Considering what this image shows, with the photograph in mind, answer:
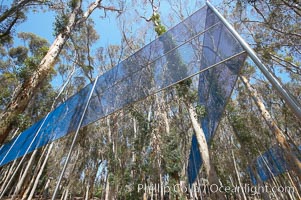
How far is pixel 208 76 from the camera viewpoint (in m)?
3.37

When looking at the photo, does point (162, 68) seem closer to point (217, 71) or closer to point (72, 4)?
point (217, 71)

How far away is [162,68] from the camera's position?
2.66 meters

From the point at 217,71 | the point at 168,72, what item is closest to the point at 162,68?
the point at 168,72

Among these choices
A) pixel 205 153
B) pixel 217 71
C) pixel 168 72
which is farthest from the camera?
pixel 205 153

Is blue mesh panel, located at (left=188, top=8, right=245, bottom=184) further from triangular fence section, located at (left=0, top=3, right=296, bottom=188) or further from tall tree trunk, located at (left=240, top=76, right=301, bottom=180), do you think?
tall tree trunk, located at (left=240, top=76, right=301, bottom=180)

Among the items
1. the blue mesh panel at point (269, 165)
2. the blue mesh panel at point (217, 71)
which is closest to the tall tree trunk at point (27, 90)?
the blue mesh panel at point (217, 71)

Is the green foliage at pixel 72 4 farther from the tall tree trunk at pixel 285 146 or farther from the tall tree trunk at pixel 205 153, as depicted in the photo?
the tall tree trunk at pixel 285 146

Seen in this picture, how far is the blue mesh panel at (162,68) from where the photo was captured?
2.33 metres

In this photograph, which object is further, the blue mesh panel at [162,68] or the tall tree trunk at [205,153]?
the tall tree trunk at [205,153]

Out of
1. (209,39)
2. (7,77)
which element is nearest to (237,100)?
(209,39)

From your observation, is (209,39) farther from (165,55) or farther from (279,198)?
(279,198)

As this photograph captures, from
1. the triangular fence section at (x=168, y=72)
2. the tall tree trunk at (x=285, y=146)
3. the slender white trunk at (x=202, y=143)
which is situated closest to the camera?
the triangular fence section at (x=168, y=72)

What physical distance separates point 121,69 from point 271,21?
12.7 ft

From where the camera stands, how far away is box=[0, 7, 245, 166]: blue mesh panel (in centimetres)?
233
